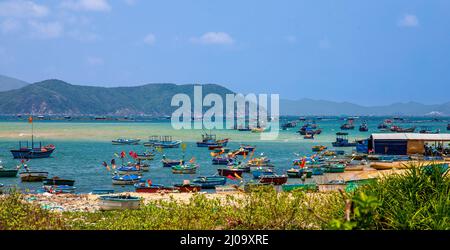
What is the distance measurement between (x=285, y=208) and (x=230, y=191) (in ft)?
71.7

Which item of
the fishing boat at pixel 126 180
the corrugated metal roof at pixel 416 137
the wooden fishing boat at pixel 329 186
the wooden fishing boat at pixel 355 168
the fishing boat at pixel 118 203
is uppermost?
the corrugated metal roof at pixel 416 137

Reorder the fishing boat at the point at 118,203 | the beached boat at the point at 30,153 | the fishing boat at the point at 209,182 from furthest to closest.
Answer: the beached boat at the point at 30,153 → the fishing boat at the point at 209,182 → the fishing boat at the point at 118,203

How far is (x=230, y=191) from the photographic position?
3294 centimetres

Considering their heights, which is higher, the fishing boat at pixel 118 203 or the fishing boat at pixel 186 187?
the fishing boat at pixel 118 203

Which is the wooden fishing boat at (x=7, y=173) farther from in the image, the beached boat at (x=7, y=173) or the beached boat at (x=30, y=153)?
the beached boat at (x=30, y=153)

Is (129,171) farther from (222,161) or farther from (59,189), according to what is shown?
(222,161)

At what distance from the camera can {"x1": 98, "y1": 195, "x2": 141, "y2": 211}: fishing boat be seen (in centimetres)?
2134

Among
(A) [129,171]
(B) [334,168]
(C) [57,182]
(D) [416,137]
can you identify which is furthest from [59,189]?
(D) [416,137]

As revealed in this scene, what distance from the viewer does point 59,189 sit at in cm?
3628

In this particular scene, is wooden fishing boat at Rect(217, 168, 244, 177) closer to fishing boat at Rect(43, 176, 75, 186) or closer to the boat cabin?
fishing boat at Rect(43, 176, 75, 186)

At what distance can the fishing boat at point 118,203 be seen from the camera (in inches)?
840

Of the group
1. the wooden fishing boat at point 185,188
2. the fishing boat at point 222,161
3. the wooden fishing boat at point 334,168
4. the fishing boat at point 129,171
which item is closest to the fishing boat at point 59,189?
the wooden fishing boat at point 185,188

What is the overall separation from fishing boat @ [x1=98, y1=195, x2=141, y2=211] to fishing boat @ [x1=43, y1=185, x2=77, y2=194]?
1369cm

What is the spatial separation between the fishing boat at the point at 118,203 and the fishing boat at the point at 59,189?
13.7m
